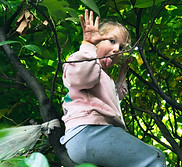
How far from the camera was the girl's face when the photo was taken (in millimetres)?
1173

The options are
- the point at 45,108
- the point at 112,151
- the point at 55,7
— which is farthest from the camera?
the point at 45,108

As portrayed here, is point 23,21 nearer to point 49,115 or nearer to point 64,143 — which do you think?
point 49,115

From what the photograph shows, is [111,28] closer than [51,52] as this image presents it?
Yes

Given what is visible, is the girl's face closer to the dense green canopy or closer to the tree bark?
the dense green canopy

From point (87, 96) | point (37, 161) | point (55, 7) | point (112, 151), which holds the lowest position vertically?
point (112, 151)

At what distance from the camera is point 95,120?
3.28ft

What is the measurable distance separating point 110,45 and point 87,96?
258 mm

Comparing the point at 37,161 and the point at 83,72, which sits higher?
the point at 37,161

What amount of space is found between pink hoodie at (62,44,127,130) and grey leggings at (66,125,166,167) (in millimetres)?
64

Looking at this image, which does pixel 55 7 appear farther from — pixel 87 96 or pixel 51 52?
pixel 51 52

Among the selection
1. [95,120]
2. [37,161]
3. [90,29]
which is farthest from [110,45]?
[37,161]

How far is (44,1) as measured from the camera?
28.3 inches

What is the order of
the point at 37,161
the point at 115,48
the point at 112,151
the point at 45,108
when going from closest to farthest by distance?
the point at 37,161 → the point at 112,151 → the point at 45,108 → the point at 115,48

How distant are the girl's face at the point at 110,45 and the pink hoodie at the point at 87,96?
0.12 meters
